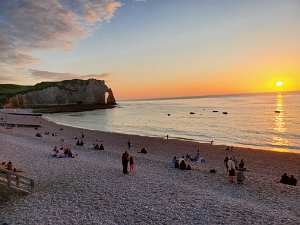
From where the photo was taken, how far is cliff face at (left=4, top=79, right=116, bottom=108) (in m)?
136

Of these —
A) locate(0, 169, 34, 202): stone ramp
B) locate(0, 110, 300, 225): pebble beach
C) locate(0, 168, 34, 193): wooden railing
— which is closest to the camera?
locate(0, 110, 300, 225): pebble beach

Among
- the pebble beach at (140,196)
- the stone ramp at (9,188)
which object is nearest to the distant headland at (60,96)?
the pebble beach at (140,196)

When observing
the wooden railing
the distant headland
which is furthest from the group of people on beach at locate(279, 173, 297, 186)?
the distant headland

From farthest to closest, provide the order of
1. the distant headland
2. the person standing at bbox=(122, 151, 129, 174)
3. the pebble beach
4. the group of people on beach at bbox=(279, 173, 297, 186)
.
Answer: the distant headland
the group of people on beach at bbox=(279, 173, 297, 186)
the person standing at bbox=(122, 151, 129, 174)
the pebble beach

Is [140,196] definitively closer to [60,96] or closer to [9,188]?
[9,188]

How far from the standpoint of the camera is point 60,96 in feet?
481

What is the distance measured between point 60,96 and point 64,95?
213 cm

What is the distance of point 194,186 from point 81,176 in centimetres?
746

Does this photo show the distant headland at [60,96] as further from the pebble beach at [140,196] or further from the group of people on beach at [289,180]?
the group of people on beach at [289,180]

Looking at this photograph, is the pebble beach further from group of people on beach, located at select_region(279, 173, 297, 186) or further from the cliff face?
the cliff face

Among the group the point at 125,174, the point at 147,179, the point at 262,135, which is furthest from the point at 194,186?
the point at 262,135

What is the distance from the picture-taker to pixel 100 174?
18891mm

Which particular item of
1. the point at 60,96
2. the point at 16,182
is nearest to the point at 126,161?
the point at 16,182

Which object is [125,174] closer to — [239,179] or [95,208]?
[95,208]
